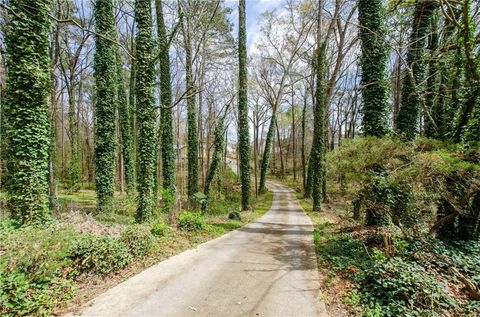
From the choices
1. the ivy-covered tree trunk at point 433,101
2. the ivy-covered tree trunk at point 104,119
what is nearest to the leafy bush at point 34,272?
the ivy-covered tree trunk at point 104,119

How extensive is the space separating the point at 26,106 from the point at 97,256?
4.93 m

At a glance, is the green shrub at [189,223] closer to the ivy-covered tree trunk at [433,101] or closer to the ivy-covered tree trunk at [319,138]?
the ivy-covered tree trunk at [433,101]

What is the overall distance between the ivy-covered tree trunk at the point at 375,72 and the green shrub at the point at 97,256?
911 centimetres

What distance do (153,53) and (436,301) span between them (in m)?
11.4

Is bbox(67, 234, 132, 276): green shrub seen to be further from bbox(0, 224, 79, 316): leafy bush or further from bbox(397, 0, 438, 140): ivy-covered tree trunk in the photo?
bbox(397, 0, 438, 140): ivy-covered tree trunk

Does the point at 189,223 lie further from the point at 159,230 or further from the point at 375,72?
the point at 375,72

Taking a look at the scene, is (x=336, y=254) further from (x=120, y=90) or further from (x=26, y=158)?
(x=120, y=90)

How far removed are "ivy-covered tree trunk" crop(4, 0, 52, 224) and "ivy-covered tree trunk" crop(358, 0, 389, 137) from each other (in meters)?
10.7

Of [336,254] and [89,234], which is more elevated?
[89,234]

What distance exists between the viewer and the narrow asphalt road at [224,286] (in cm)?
446

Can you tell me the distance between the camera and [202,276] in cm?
591

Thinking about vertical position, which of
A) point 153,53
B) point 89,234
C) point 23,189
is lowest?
point 89,234

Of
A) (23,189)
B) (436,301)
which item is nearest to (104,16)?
(23,189)

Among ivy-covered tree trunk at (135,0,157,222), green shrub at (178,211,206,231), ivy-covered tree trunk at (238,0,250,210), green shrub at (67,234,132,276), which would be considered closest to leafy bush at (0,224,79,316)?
green shrub at (67,234,132,276)
